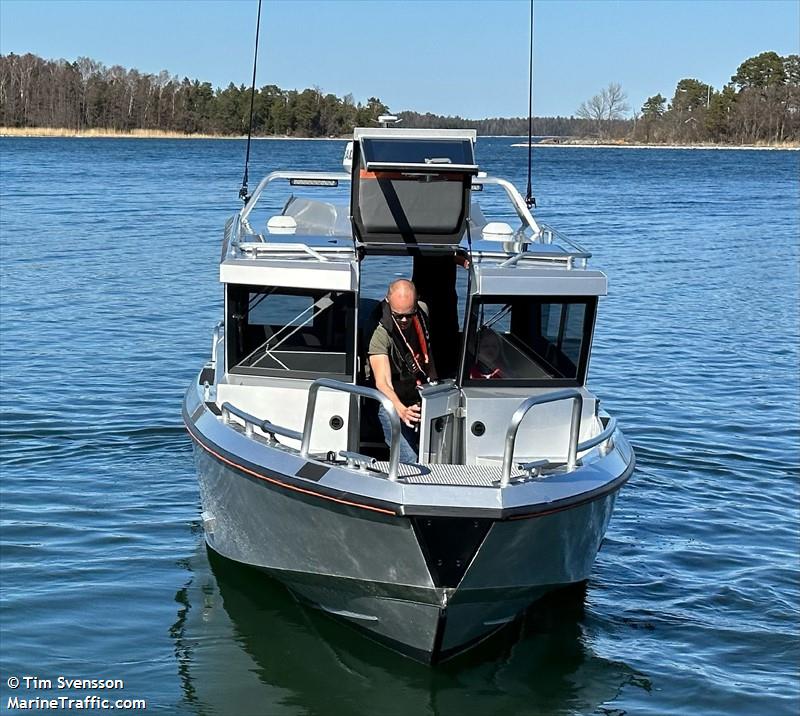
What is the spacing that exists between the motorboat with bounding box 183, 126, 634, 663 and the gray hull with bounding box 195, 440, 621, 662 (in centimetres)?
1

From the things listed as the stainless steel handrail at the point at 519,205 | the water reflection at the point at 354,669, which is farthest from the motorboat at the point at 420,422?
the water reflection at the point at 354,669

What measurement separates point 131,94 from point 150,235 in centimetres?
11087

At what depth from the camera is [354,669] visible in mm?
8227

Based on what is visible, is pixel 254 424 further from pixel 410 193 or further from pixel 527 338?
pixel 410 193

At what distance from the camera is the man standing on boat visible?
8445 mm

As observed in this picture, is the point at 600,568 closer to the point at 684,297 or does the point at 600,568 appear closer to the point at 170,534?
the point at 170,534

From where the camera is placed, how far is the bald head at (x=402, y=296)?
8.41m

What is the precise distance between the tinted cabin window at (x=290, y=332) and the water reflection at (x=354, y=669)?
183cm

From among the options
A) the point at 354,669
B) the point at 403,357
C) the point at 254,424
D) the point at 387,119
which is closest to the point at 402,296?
the point at 403,357

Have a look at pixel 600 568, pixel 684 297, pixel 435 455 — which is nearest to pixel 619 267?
pixel 684 297

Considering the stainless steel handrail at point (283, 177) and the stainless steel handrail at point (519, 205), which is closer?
the stainless steel handrail at point (519, 205)

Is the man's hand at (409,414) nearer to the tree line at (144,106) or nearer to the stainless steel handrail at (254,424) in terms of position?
the stainless steel handrail at (254,424)

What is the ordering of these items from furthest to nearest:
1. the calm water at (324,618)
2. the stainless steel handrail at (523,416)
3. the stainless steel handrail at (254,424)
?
the calm water at (324,618) → the stainless steel handrail at (254,424) → the stainless steel handrail at (523,416)

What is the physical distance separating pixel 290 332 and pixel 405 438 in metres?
1.17
